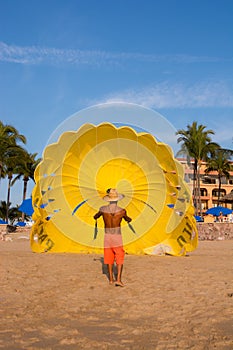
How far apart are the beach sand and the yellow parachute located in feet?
6.66

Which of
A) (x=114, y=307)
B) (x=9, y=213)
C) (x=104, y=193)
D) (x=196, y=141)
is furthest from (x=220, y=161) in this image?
(x=114, y=307)

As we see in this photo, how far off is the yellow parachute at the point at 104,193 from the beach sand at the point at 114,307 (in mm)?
2030

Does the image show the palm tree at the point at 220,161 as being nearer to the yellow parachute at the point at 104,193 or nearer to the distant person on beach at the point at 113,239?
the yellow parachute at the point at 104,193

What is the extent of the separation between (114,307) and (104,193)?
6.09 metres

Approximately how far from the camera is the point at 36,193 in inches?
444

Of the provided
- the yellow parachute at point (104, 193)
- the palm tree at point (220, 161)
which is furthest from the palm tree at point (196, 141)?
the yellow parachute at point (104, 193)

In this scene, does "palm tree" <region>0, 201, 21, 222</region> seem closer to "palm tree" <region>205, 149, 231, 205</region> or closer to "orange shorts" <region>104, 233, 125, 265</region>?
"palm tree" <region>205, 149, 231, 205</region>

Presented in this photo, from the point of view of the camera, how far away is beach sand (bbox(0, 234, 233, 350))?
4047 mm

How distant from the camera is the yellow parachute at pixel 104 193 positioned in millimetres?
Answer: 11352

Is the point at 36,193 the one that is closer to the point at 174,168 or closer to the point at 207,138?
the point at 174,168

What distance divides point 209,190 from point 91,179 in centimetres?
5770

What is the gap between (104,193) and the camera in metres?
11.6

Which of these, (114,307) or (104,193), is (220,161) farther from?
(114,307)

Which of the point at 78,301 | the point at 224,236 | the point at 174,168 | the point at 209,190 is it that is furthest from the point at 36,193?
the point at 209,190
